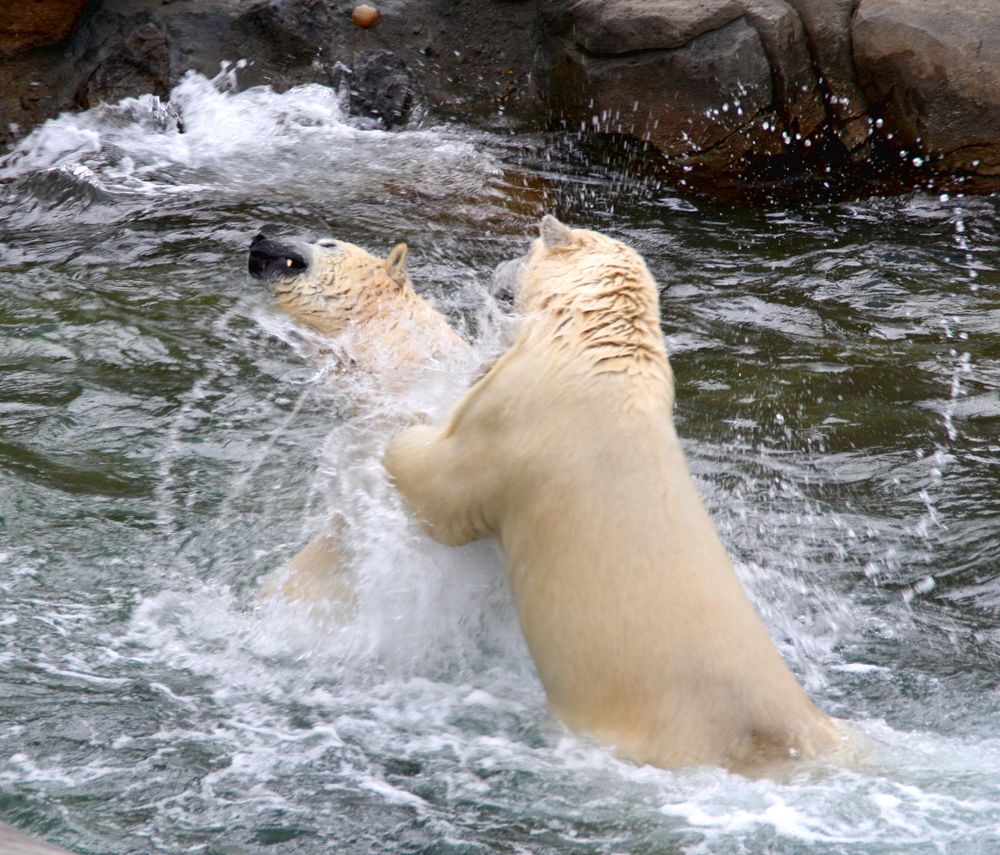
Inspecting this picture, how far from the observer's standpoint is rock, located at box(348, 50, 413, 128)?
957 centimetres

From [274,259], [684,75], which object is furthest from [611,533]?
[684,75]

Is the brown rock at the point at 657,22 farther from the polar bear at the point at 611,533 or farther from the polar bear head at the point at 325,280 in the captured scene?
the polar bear at the point at 611,533

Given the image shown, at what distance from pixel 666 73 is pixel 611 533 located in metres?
6.27

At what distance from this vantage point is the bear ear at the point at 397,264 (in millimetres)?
4727

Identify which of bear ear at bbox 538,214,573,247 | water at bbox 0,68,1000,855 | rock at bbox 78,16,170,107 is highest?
rock at bbox 78,16,170,107

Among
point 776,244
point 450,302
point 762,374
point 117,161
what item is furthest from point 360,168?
point 762,374

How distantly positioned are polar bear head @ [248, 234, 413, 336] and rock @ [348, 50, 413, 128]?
5.12 meters

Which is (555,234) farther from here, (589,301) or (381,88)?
(381,88)

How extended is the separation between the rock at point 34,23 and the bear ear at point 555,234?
21.8 ft

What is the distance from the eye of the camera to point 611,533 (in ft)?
10.8

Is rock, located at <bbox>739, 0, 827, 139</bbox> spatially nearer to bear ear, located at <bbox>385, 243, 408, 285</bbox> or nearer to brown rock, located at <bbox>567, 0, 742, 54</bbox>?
brown rock, located at <bbox>567, 0, 742, 54</bbox>

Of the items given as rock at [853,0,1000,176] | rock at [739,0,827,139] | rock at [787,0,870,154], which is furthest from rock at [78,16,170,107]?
rock at [853,0,1000,176]

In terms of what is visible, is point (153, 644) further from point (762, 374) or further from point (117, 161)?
point (117, 161)

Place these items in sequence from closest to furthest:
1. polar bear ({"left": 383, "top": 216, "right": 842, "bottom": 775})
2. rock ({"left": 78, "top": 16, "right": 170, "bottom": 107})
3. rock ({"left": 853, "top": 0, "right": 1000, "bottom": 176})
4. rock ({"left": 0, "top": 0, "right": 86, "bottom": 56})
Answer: polar bear ({"left": 383, "top": 216, "right": 842, "bottom": 775}), rock ({"left": 853, "top": 0, "right": 1000, "bottom": 176}), rock ({"left": 0, "top": 0, "right": 86, "bottom": 56}), rock ({"left": 78, "top": 16, "right": 170, "bottom": 107})
